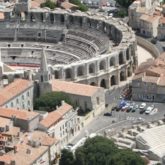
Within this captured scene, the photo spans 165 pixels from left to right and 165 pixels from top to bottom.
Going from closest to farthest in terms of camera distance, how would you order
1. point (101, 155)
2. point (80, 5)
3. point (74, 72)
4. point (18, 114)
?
1. point (101, 155)
2. point (18, 114)
3. point (74, 72)
4. point (80, 5)

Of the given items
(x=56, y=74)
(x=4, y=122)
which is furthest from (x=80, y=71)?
(x=4, y=122)

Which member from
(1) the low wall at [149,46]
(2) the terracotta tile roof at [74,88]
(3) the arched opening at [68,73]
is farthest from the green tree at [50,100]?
(1) the low wall at [149,46]

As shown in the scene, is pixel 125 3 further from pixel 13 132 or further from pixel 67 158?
pixel 67 158

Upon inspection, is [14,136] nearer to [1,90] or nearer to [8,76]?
[1,90]

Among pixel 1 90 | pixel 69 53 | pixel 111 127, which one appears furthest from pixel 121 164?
pixel 69 53

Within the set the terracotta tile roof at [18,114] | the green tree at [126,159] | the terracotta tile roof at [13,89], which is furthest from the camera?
the terracotta tile roof at [13,89]

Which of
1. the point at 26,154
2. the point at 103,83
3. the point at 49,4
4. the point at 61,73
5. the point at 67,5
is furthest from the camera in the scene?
the point at 67,5

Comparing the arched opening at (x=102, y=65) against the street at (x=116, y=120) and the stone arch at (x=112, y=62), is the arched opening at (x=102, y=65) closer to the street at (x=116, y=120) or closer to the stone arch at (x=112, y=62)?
the stone arch at (x=112, y=62)
